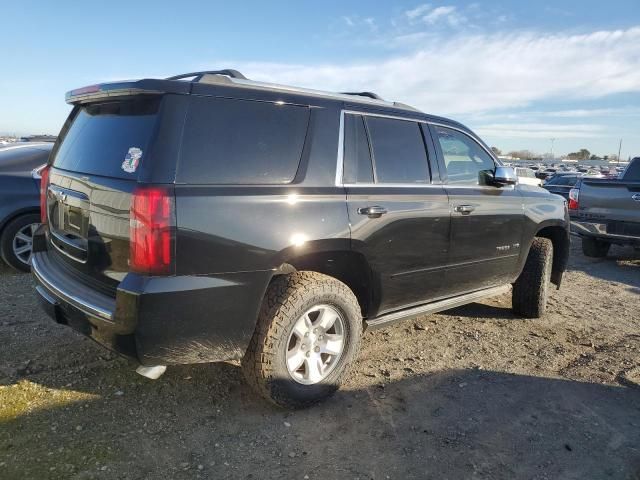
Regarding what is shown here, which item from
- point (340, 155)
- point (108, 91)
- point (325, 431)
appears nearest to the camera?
point (108, 91)

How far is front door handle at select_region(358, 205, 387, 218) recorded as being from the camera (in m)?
3.23

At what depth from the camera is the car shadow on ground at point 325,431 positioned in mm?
2582

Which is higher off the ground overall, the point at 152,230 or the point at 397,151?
the point at 397,151

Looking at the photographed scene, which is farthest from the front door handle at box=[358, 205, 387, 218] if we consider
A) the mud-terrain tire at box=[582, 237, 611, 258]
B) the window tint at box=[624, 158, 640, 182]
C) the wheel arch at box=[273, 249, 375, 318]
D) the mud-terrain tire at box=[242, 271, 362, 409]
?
the window tint at box=[624, 158, 640, 182]

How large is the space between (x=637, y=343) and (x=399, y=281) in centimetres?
255

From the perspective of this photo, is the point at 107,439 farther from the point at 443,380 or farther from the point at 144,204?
the point at 443,380

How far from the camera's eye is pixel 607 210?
7586 millimetres

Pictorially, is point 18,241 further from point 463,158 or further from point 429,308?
point 463,158

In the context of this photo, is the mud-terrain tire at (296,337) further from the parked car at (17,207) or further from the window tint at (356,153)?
the parked car at (17,207)

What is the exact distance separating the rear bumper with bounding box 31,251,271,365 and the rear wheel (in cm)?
348

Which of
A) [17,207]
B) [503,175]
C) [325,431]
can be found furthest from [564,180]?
[325,431]

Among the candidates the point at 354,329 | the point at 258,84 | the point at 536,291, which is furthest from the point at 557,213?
the point at 258,84

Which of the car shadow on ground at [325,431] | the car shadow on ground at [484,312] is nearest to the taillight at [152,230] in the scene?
the car shadow on ground at [325,431]

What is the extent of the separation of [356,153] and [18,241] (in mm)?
4577
